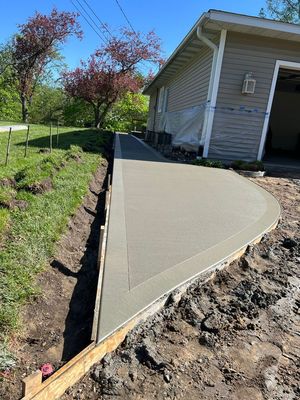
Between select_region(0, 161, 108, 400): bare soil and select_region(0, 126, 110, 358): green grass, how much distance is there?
3.3 inches

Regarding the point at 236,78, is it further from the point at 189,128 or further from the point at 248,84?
the point at 189,128

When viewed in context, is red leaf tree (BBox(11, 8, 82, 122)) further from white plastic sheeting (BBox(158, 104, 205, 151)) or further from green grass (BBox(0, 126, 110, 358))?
green grass (BBox(0, 126, 110, 358))

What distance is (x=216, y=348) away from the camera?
6.91 feet

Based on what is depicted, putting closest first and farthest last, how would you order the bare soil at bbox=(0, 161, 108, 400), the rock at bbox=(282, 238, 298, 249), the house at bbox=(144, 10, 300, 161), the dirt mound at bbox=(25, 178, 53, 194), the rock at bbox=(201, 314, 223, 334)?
the bare soil at bbox=(0, 161, 108, 400) < the rock at bbox=(201, 314, 223, 334) < the rock at bbox=(282, 238, 298, 249) < the dirt mound at bbox=(25, 178, 53, 194) < the house at bbox=(144, 10, 300, 161)

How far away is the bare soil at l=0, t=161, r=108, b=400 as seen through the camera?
190 cm

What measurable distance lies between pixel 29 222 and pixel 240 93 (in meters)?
7.17

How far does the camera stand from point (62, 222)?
3723 millimetres

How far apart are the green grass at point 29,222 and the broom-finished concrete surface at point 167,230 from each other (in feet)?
1.65

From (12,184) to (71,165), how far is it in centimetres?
208

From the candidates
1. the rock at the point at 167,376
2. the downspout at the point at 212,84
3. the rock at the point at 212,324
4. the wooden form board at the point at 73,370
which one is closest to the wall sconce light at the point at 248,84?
the downspout at the point at 212,84

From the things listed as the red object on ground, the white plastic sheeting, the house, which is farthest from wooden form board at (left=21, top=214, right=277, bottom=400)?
the white plastic sheeting

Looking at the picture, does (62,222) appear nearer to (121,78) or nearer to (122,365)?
(122,365)

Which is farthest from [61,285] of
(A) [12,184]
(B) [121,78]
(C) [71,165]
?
(B) [121,78]

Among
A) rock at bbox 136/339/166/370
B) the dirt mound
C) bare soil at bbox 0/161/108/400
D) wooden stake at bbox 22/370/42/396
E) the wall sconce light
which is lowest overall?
bare soil at bbox 0/161/108/400
